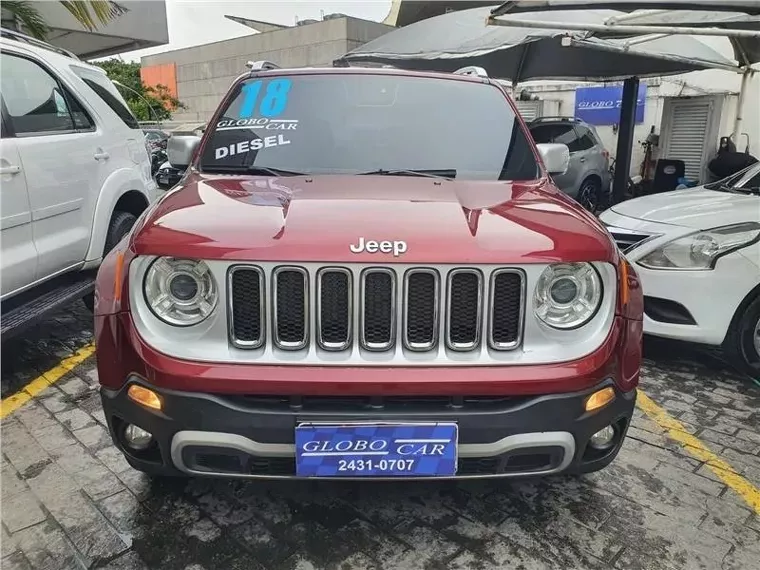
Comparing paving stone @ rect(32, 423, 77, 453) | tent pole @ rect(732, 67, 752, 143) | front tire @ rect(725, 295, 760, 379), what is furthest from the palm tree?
tent pole @ rect(732, 67, 752, 143)

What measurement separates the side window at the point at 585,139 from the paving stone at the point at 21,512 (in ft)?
33.6

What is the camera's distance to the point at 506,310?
203 cm

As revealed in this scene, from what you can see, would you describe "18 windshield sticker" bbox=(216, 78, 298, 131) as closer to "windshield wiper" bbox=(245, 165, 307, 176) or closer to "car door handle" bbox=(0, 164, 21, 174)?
"windshield wiper" bbox=(245, 165, 307, 176)

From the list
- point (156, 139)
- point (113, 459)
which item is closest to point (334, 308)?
point (113, 459)

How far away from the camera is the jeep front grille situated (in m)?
1.95

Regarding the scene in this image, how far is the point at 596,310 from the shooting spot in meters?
2.08

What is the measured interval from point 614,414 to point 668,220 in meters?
2.66

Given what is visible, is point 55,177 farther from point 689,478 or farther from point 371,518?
point 689,478

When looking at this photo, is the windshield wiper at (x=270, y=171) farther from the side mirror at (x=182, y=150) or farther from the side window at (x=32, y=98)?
the side window at (x=32, y=98)

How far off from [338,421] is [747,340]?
3.16 m

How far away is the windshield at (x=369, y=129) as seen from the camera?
2904 millimetres

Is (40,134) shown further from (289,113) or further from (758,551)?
(758,551)

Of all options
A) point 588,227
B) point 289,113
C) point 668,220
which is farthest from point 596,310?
point 668,220

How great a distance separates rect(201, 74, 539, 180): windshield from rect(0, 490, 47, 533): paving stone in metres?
1.65
